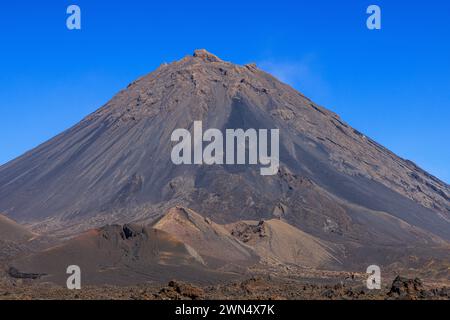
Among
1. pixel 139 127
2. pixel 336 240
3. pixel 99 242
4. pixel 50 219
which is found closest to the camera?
pixel 99 242

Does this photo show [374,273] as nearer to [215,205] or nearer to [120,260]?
[120,260]

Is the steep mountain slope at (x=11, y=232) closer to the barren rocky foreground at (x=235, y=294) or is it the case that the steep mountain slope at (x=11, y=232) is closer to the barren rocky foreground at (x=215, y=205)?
the barren rocky foreground at (x=215, y=205)

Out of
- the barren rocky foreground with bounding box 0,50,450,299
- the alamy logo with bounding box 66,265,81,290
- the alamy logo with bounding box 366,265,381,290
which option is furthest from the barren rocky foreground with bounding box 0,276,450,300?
the alamy logo with bounding box 366,265,381,290

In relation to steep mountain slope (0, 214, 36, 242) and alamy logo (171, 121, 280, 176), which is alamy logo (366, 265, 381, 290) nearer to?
steep mountain slope (0, 214, 36, 242)

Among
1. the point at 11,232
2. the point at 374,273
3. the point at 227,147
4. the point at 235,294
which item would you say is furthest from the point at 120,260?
the point at 227,147

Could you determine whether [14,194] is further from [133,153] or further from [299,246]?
[299,246]

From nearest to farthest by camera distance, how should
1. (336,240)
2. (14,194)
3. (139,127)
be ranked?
(336,240), (14,194), (139,127)
